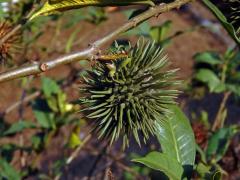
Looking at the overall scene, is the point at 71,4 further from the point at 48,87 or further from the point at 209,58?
the point at 209,58

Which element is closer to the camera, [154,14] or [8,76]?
[8,76]

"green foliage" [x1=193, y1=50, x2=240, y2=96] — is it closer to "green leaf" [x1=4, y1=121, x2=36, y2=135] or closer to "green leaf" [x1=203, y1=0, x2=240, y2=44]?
"green leaf" [x1=4, y1=121, x2=36, y2=135]

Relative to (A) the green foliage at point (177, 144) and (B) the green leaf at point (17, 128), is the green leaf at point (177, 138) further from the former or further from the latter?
(B) the green leaf at point (17, 128)

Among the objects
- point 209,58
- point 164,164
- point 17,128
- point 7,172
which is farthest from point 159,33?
point 164,164

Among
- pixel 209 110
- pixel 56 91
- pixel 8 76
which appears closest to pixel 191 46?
pixel 209 110

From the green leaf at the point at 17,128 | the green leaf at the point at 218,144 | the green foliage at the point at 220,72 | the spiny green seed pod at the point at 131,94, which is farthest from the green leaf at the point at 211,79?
the spiny green seed pod at the point at 131,94

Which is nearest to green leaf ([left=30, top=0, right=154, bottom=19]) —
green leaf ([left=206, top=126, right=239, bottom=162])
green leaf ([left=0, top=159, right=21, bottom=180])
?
green leaf ([left=206, top=126, right=239, bottom=162])

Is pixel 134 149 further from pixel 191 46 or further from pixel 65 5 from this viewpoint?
pixel 65 5
